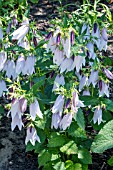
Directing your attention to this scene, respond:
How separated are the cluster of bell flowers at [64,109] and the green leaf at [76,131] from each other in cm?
17

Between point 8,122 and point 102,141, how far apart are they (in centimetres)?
126

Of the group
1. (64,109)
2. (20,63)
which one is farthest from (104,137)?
(20,63)

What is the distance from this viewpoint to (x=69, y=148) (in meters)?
3.25

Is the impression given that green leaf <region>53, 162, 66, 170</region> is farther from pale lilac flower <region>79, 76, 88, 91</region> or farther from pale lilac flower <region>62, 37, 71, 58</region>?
pale lilac flower <region>62, 37, 71, 58</region>

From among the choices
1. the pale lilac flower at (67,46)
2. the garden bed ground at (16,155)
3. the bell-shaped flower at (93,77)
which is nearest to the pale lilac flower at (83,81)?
the bell-shaped flower at (93,77)

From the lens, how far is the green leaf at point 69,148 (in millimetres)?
3217

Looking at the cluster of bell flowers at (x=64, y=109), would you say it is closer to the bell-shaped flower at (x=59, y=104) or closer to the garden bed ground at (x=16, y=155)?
the bell-shaped flower at (x=59, y=104)

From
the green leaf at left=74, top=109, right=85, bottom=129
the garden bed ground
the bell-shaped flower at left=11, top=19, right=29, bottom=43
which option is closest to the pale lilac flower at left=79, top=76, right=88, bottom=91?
the green leaf at left=74, top=109, right=85, bottom=129

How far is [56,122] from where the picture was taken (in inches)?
117

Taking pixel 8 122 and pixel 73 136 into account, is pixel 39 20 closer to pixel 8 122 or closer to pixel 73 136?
pixel 8 122

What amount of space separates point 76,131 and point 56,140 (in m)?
0.19

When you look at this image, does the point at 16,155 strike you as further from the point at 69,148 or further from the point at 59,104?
the point at 59,104

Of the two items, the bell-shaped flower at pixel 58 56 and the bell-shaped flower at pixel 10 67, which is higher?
the bell-shaped flower at pixel 58 56

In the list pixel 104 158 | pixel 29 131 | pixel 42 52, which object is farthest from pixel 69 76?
pixel 104 158
